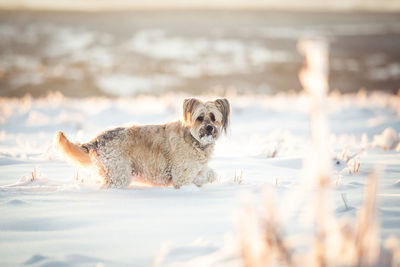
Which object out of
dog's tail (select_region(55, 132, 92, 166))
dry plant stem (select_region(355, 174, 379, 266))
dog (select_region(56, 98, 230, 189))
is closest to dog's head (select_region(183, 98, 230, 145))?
dog (select_region(56, 98, 230, 189))

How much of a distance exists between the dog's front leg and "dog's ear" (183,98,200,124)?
0.75 meters

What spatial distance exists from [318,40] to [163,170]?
3998mm

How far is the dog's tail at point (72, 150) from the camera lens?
5.05 metres

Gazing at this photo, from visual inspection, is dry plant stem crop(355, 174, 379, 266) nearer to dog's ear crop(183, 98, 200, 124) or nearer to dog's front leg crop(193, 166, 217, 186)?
dog's front leg crop(193, 166, 217, 186)

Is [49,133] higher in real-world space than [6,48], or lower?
lower

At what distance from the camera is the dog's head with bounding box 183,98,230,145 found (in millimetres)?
5402

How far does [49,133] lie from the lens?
40.1 feet

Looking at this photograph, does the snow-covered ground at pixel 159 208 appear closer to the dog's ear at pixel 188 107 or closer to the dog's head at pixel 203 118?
the dog's head at pixel 203 118

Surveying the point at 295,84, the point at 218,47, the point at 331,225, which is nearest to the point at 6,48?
the point at 218,47

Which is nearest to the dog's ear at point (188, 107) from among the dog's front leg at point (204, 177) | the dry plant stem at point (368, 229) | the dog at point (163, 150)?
the dog at point (163, 150)

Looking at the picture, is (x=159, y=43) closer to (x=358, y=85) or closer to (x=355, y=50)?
(x=355, y=50)

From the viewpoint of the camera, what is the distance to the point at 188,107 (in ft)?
18.0

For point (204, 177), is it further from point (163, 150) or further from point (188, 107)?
point (188, 107)

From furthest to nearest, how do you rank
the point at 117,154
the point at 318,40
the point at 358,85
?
the point at 358,85 < the point at 117,154 < the point at 318,40
